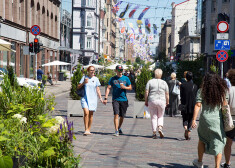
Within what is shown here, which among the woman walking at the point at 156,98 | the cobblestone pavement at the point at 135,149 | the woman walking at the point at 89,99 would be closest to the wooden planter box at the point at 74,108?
the cobblestone pavement at the point at 135,149

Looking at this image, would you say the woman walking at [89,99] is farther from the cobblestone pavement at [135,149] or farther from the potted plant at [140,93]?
the potted plant at [140,93]

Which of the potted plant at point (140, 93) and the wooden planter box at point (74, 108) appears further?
the potted plant at point (140, 93)

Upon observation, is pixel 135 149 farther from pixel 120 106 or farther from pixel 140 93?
pixel 140 93

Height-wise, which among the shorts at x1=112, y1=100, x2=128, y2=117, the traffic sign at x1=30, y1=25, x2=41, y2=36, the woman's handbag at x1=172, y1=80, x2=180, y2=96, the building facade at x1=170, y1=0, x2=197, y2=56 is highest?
the building facade at x1=170, y1=0, x2=197, y2=56

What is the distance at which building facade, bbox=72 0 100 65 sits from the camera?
7294 centimetres

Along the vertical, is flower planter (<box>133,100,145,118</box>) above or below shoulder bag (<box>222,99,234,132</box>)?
below

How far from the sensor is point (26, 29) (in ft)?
124

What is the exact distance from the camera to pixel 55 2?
50719mm

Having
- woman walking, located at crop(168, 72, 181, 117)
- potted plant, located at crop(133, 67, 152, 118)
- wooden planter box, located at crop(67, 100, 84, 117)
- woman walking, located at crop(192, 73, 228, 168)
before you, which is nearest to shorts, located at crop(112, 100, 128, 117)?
woman walking, located at crop(192, 73, 228, 168)

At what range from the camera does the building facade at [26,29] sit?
1264 inches

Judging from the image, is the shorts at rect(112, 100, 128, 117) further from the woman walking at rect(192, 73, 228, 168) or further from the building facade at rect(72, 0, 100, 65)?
the building facade at rect(72, 0, 100, 65)

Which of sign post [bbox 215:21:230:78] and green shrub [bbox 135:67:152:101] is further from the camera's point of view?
green shrub [bbox 135:67:152:101]

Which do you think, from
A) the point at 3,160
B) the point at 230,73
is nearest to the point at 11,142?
the point at 3,160

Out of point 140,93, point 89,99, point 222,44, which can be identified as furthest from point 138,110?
point 89,99
